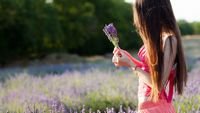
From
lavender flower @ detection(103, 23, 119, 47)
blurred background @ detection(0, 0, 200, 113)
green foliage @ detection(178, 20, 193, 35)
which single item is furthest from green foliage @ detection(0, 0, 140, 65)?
green foliage @ detection(178, 20, 193, 35)

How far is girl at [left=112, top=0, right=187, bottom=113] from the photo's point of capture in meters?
3.18

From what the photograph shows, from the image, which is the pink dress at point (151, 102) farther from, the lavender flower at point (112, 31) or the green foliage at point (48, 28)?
the green foliage at point (48, 28)

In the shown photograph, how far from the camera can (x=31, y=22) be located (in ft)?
78.9

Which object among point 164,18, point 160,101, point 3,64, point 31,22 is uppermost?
point 31,22

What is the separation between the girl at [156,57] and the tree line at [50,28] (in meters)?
20.2

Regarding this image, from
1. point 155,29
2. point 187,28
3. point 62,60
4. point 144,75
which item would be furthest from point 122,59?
point 187,28

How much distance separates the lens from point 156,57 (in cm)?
318

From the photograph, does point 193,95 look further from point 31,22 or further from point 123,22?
point 123,22

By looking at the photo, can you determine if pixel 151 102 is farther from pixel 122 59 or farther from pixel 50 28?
pixel 50 28

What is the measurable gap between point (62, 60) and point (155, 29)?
2184 centimetres

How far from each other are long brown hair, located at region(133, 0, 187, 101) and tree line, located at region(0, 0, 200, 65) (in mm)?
20236

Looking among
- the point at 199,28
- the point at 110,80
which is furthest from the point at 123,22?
the point at 199,28

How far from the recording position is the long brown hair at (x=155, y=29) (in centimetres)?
320

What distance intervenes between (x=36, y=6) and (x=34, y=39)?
1.55 meters
